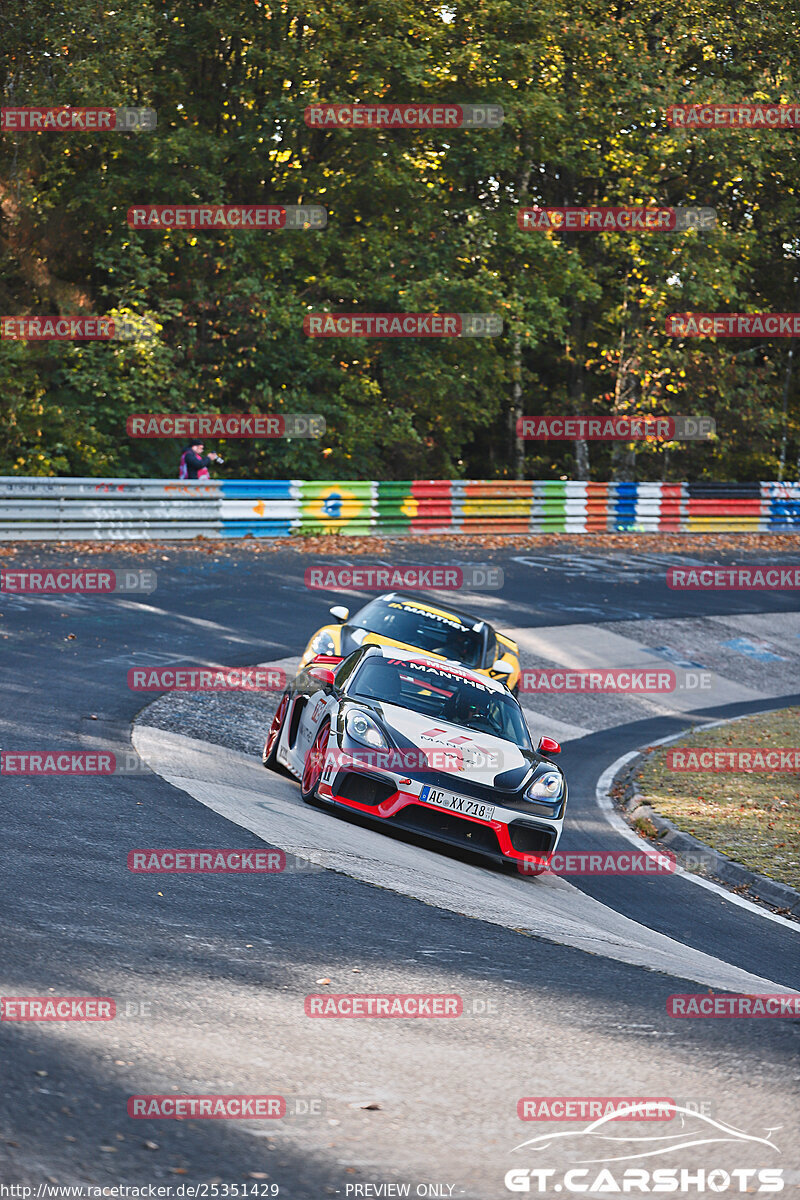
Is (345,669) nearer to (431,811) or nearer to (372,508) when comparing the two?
(431,811)

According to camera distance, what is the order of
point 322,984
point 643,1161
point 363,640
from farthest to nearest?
point 363,640, point 322,984, point 643,1161

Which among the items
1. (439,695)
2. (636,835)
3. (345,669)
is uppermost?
(345,669)

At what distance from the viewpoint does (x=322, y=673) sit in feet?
36.7

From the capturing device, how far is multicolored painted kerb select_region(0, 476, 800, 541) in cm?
2197

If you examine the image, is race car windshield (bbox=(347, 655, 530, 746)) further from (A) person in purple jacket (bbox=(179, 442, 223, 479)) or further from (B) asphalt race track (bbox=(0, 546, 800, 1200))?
(A) person in purple jacket (bbox=(179, 442, 223, 479))

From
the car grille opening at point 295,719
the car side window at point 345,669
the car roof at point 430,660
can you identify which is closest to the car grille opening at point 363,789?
the car side window at point 345,669

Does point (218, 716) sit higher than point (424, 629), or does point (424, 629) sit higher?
point (424, 629)

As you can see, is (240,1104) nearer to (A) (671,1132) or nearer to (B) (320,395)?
(A) (671,1132)

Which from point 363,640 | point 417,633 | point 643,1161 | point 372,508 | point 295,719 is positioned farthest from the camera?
point 372,508

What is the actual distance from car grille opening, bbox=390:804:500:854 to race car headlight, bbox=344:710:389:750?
1.67 ft

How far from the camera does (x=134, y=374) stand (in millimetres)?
26281

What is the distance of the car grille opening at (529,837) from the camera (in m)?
8.90

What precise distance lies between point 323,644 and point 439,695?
2499 mm

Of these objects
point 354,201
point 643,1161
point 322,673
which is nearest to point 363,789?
point 322,673
